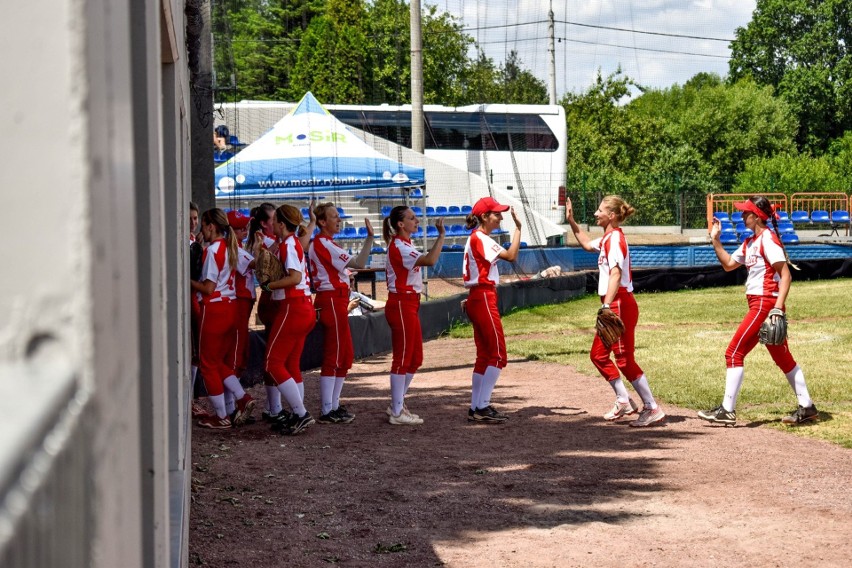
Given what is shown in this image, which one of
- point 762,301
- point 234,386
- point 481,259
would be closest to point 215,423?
point 234,386

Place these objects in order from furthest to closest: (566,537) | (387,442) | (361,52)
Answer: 1. (361,52)
2. (387,442)
3. (566,537)

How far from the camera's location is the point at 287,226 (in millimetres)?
8734

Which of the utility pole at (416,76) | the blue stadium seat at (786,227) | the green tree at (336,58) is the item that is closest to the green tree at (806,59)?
the green tree at (336,58)

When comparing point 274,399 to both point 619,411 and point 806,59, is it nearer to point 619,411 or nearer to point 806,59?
point 619,411

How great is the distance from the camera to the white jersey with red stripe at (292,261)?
28.3 ft

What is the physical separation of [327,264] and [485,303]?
146cm

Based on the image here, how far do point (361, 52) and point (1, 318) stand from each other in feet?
152

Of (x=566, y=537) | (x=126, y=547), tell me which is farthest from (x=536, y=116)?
(x=126, y=547)

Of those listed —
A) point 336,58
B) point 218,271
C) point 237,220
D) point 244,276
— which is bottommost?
point 244,276

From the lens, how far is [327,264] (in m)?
9.43

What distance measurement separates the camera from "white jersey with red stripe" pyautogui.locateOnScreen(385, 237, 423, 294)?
909 cm

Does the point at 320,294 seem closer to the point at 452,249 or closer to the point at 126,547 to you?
the point at 126,547

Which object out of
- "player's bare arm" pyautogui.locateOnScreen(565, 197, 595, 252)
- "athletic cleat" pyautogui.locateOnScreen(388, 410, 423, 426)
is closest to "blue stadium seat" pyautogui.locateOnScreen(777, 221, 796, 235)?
"player's bare arm" pyautogui.locateOnScreen(565, 197, 595, 252)

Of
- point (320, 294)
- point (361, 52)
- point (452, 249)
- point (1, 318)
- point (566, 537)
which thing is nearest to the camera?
point (1, 318)
